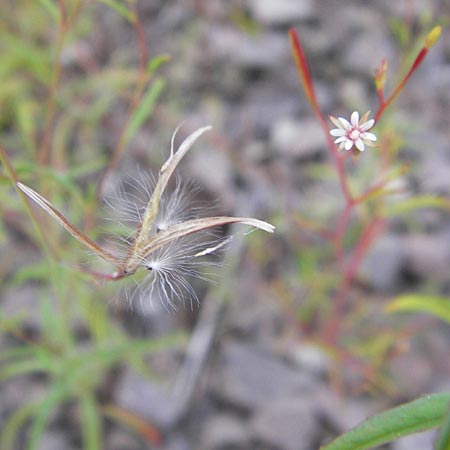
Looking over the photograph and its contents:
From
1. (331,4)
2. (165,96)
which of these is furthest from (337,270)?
(331,4)

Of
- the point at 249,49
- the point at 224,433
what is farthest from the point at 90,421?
the point at 249,49

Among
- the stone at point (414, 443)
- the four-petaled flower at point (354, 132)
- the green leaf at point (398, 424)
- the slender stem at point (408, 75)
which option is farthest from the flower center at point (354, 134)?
the stone at point (414, 443)

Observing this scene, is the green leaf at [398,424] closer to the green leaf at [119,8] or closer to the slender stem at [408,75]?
the slender stem at [408,75]

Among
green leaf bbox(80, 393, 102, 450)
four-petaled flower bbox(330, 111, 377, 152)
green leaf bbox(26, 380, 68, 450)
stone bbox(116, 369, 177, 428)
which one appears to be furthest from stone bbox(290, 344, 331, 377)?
four-petaled flower bbox(330, 111, 377, 152)

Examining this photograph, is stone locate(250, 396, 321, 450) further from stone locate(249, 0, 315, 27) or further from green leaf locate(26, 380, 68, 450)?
stone locate(249, 0, 315, 27)

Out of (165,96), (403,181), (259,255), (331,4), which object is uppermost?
(331,4)

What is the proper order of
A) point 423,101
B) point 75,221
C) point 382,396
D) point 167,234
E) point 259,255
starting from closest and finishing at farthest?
point 167,234, point 382,396, point 75,221, point 259,255, point 423,101

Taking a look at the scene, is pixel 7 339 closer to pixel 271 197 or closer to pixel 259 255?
pixel 259 255
